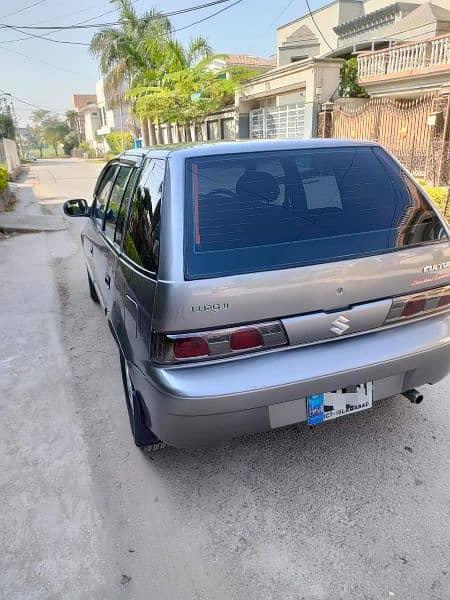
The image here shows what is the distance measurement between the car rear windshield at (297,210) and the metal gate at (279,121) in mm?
15393

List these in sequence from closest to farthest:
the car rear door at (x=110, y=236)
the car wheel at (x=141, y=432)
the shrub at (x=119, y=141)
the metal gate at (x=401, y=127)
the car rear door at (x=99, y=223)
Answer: the car wheel at (x=141, y=432) < the car rear door at (x=110, y=236) < the car rear door at (x=99, y=223) < the metal gate at (x=401, y=127) < the shrub at (x=119, y=141)

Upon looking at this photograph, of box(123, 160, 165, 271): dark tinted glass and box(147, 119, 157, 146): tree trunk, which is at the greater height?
box(147, 119, 157, 146): tree trunk

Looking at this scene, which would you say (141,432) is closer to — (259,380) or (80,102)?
(259,380)

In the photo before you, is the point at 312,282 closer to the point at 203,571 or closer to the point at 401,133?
the point at 203,571

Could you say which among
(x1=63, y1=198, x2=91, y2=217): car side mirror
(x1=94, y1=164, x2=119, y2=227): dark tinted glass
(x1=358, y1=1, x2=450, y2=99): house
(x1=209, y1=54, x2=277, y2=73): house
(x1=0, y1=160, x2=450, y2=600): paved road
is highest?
(x1=209, y1=54, x2=277, y2=73): house

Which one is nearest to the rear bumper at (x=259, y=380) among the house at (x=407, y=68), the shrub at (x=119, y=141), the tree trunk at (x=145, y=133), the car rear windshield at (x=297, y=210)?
the car rear windshield at (x=297, y=210)

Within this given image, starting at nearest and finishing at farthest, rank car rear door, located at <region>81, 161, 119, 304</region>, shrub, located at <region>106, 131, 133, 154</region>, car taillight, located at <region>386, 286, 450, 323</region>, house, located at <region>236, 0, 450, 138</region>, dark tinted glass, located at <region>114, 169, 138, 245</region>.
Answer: car taillight, located at <region>386, 286, 450, 323</region>
dark tinted glass, located at <region>114, 169, 138, 245</region>
car rear door, located at <region>81, 161, 119, 304</region>
house, located at <region>236, 0, 450, 138</region>
shrub, located at <region>106, 131, 133, 154</region>

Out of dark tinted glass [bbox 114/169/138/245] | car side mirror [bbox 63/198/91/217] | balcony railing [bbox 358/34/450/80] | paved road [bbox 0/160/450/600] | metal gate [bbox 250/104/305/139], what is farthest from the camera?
metal gate [bbox 250/104/305/139]

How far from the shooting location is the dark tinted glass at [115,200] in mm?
3143

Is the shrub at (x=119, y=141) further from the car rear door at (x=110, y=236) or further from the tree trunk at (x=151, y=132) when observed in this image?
the car rear door at (x=110, y=236)

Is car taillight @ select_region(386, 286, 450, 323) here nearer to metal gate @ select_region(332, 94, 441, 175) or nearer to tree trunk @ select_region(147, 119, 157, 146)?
metal gate @ select_region(332, 94, 441, 175)

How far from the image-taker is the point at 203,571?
1950mm

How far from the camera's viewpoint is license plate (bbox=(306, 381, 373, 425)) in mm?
2236

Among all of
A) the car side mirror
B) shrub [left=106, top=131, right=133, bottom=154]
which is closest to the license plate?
the car side mirror
